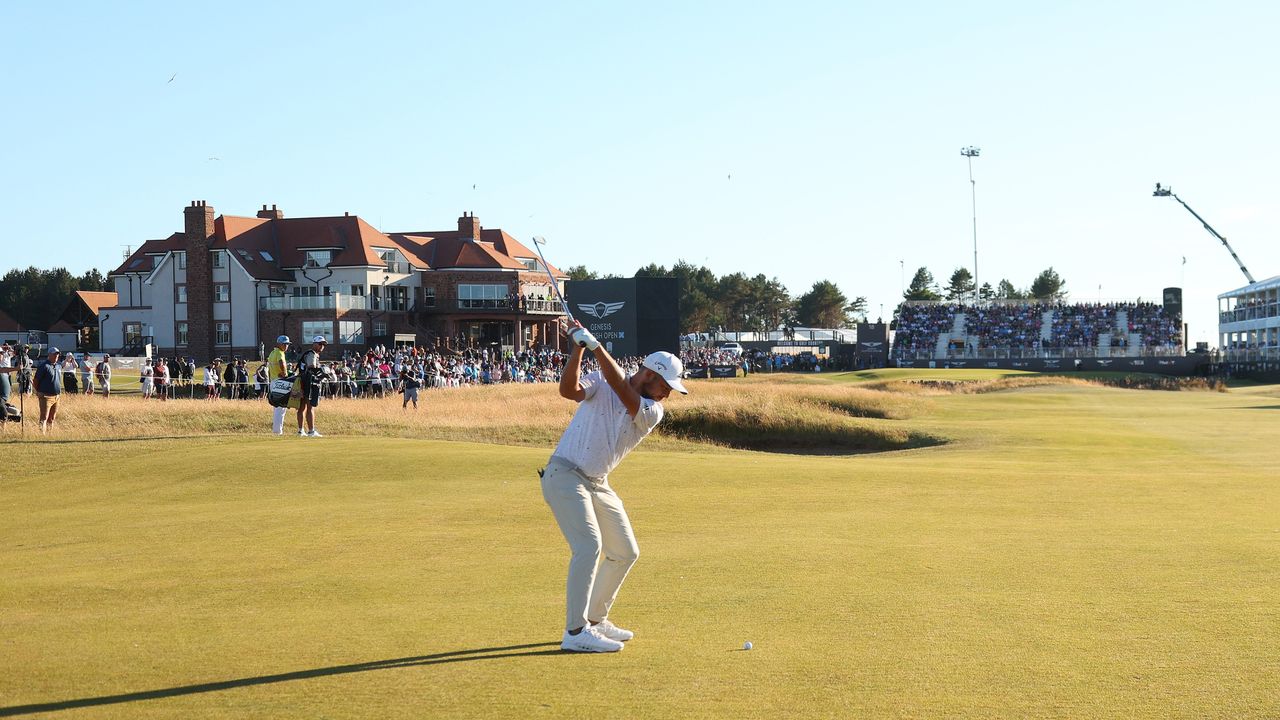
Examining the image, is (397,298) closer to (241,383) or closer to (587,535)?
(241,383)

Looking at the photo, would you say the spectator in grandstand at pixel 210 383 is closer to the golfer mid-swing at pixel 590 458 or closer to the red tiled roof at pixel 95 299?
the golfer mid-swing at pixel 590 458

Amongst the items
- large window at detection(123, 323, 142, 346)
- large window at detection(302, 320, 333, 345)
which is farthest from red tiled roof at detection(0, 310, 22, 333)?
large window at detection(302, 320, 333, 345)

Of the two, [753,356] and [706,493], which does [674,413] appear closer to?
[706,493]

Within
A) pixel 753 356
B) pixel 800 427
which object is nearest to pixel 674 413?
pixel 800 427

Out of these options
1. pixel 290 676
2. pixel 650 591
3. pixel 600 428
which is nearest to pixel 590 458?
pixel 600 428

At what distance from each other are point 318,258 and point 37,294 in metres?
62.5

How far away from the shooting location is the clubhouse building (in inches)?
3253

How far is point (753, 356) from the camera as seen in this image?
88.8 meters

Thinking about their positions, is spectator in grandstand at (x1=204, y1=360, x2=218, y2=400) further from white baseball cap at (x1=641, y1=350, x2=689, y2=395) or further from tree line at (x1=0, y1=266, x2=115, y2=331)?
tree line at (x1=0, y1=266, x2=115, y2=331)

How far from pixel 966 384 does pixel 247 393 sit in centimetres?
3679

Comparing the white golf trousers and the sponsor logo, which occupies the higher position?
the sponsor logo

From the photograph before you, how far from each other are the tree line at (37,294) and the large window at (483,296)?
61253 mm

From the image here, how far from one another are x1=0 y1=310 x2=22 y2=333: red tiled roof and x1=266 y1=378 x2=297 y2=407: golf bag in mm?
100839

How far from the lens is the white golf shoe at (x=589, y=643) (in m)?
8.16
